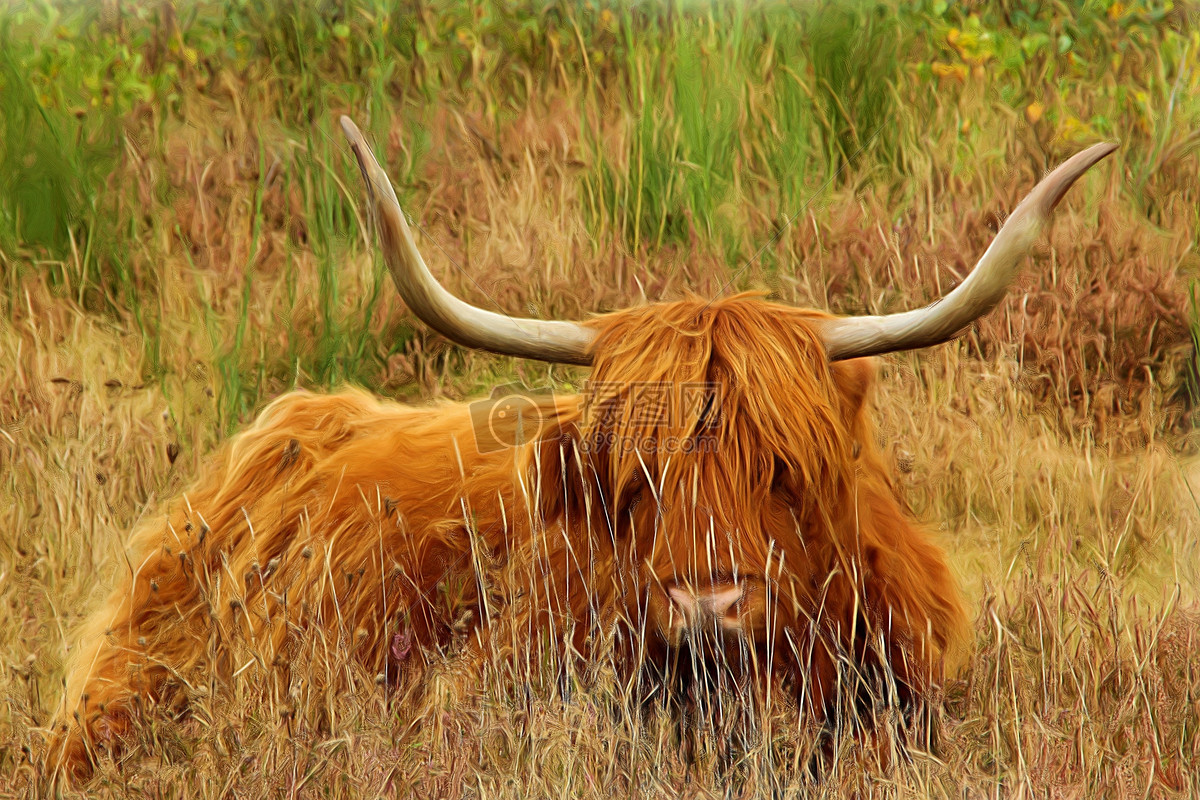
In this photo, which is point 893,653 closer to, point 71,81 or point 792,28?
point 792,28

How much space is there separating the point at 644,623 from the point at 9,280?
4.41 meters

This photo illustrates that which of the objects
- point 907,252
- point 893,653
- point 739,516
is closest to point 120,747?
point 739,516

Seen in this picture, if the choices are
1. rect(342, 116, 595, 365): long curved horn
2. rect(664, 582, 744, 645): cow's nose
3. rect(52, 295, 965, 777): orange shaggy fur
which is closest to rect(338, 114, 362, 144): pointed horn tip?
rect(342, 116, 595, 365): long curved horn

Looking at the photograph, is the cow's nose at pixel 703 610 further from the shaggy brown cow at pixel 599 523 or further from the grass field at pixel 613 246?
the grass field at pixel 613 246

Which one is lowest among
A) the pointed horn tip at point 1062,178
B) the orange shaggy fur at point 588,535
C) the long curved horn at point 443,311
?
the orange shaggy fur at point 588,535

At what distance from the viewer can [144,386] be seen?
5.36m

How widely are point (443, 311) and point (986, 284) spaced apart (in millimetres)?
1171

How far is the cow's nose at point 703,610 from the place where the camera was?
2.59 meters

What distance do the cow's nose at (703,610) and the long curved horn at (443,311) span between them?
26.4 inches

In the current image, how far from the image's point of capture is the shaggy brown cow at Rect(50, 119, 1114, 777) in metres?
2.74
